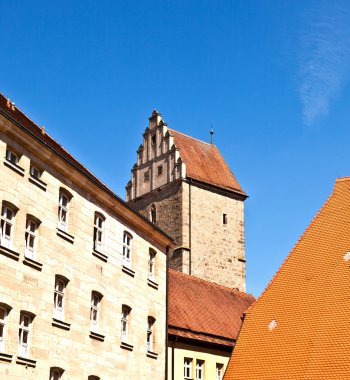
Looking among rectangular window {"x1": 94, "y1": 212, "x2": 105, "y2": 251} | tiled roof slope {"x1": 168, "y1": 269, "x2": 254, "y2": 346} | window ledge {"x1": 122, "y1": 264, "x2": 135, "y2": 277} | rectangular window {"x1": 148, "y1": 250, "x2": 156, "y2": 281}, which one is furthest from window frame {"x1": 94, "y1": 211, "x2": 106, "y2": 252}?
tiled roof slope {"x1": 168, "y1": 269, "x2": 254, "y2": 346}

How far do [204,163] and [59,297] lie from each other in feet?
106

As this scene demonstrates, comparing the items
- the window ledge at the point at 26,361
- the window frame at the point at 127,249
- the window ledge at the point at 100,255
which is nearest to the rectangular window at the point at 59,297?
the window ledge at the point at 26,361

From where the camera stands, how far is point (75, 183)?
886 inches

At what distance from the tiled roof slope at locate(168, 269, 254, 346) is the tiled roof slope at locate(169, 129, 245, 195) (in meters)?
14.4

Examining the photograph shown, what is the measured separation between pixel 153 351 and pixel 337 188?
873cm

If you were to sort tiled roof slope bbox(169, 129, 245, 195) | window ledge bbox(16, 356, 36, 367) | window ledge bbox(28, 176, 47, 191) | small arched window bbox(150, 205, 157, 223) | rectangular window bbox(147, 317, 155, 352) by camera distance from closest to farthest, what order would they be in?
1. window ledge bbox(16, 356, 36, 367)
2. window ledge bbox(28, 176, 47, 191)
3. rectangular window bbox(147, 317, 155, 352)
4. tiled roof slope bbox(169, 129, 245, 195)
5. small arched window bbox(150, 205, 157, 223)

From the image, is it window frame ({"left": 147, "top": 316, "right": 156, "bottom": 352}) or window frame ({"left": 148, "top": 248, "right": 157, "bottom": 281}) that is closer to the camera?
window frame ({"left": 147, "top": 316, "right": 156, "bottom": 352})

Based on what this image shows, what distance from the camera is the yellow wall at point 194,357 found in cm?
2878

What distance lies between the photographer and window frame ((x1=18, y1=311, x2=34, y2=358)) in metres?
18.8

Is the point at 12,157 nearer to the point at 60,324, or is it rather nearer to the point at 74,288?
the point at 74,288

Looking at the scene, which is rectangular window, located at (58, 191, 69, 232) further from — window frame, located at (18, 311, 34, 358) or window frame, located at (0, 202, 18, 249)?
window frame, located at (18, 311, 34, 358)

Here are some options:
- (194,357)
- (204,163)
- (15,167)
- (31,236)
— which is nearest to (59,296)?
(31,236)

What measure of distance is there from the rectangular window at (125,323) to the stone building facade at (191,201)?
892 inches

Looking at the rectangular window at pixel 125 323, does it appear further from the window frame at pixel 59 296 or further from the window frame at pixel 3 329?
the window frame at pixel 3 329
